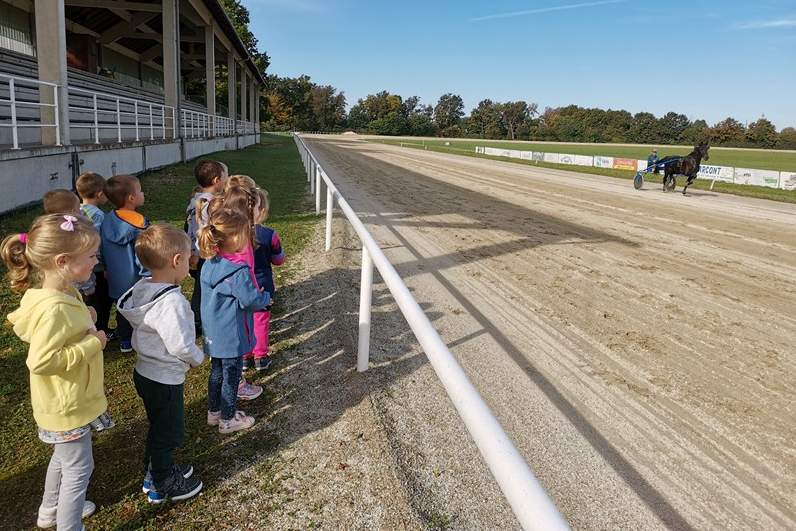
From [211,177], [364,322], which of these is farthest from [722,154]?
[364,322]

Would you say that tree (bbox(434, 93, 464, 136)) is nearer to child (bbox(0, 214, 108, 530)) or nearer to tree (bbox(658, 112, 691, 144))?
tree (bbox(658, 112, 691, 144))

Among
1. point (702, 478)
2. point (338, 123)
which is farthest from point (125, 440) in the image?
point (338, 123)

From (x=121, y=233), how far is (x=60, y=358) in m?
1.93

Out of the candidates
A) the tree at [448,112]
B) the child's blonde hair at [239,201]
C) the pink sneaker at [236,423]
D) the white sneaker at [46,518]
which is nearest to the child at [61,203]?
the child's blonde hair at [239,201]

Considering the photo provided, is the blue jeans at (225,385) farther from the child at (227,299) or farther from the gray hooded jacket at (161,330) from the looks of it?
the gray hooded jacket at (161,330)

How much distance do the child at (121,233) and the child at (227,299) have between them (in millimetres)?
1073

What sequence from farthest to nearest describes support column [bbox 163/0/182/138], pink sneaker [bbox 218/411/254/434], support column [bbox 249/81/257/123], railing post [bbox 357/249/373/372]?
support column [bbox 249/81/257/123], support column [bbox 163/0/182/138], railing post [bbox 357/249/373/372], pink sneaker [bbox 218/411/254/434]

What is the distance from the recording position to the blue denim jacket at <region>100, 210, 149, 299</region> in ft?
12.5

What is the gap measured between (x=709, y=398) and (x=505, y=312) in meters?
2.06

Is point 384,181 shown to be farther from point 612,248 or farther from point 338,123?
point 338,123

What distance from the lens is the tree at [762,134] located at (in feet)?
303

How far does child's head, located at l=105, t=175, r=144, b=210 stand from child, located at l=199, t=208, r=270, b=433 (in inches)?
42.7

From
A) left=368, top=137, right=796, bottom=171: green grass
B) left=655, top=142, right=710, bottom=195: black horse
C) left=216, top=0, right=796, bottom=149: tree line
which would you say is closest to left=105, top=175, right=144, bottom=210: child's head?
left=655, top=142, right=710, bottom=195: black horse

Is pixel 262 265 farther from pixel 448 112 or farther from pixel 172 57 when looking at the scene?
pixel 448 112
